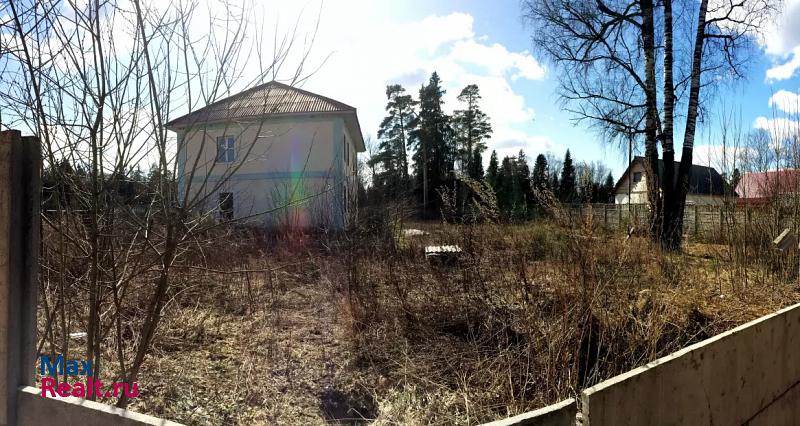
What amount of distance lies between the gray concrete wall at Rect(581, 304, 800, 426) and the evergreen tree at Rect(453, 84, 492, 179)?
4068cm

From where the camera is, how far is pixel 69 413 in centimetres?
181

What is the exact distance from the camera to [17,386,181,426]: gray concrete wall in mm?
1688

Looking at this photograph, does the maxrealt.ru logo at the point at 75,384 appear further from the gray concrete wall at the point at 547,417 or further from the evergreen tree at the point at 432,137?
the evergreen tree at the point at 432,137

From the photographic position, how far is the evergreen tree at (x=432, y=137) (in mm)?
42750

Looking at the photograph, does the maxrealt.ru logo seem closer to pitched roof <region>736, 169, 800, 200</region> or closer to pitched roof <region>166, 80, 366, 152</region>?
pitched roof <region>166, 80, 366, 152</region>

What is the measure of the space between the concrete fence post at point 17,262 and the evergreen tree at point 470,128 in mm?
42746

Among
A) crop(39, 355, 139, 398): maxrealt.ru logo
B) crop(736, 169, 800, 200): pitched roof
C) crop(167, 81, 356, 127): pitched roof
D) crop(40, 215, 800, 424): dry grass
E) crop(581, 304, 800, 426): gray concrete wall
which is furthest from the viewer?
crop(736, 169, 800, 200): pitched roof

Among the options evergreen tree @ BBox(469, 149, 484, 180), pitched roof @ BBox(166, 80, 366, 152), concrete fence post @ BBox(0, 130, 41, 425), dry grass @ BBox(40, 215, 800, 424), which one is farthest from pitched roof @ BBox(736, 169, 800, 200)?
evergreen tree @ BBox(469, 149, 484, 180)

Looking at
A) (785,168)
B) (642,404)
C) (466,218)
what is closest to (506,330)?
(466,218)

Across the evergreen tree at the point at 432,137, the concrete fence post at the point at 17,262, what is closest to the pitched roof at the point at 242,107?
the concrete fence post at the point at 17,262

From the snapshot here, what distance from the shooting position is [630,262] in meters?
4.39

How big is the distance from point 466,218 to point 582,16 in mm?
9817

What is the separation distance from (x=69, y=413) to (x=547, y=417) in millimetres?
1905

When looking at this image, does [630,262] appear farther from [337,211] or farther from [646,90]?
[646,90]
